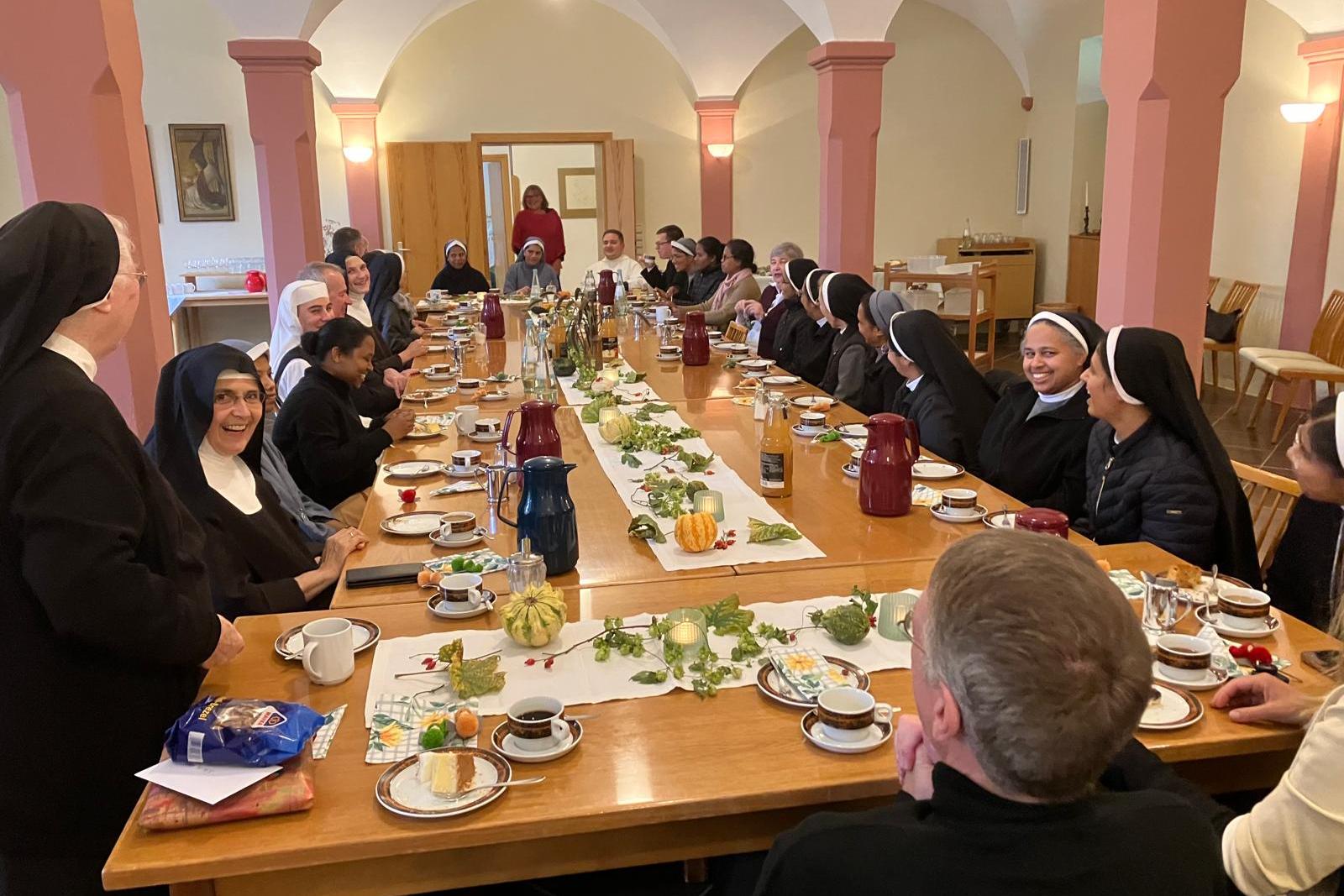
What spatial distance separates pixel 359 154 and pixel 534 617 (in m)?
11.4

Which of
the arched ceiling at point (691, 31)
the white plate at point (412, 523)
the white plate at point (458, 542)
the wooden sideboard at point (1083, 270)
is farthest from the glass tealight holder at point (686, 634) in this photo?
the wooden sideboard at point (1083, 270)

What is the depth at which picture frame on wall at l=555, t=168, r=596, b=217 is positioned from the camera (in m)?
15.0

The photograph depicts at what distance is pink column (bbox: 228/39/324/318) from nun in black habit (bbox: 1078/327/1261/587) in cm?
650

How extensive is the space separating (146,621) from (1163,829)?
1.68 m

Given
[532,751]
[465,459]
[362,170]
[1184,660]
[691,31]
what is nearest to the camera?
[532,751]

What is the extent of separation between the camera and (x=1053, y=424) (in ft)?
12.0

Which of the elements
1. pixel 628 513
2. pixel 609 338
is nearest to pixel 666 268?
pixel 609 338

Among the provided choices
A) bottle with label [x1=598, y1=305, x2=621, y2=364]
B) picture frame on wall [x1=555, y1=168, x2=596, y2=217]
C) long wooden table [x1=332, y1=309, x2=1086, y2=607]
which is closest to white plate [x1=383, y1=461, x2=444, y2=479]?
long wooden table [x1=332, y1=309, x2=1086, y2=607]

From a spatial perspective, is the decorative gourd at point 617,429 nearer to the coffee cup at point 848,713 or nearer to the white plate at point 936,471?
the white plate at point 936,471

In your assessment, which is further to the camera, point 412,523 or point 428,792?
point 412,523

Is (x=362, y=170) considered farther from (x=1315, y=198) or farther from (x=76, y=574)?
(x=76, y=574)

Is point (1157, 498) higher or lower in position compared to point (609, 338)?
lower

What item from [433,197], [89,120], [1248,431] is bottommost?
[1248,431]

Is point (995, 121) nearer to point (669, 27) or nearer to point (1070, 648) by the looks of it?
point (669, 27)
